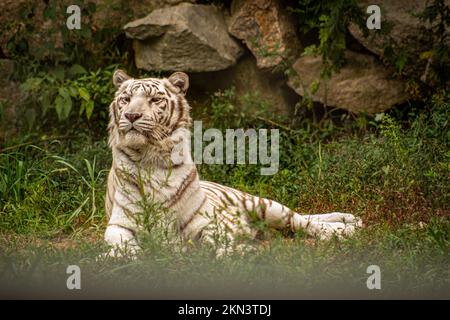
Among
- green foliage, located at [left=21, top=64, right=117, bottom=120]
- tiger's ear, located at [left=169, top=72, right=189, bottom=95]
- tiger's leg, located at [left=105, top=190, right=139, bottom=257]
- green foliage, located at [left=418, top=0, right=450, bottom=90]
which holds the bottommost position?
tiger's leg, located at [left=105, top=190, right=139, bottom=257]

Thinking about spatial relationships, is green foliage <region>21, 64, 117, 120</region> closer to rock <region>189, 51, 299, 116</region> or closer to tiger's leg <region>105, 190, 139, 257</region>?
rock <region>189, 51, 299, 116</region>

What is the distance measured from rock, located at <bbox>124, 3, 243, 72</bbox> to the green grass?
0.47 m

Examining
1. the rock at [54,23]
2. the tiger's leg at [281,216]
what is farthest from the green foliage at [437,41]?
the rock at [54,23]

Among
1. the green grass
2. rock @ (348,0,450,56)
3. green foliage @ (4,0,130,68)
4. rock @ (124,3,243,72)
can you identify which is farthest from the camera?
green foliage @ (4,0,130,68)

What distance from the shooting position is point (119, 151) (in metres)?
5.64

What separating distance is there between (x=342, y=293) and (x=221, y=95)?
443 cm

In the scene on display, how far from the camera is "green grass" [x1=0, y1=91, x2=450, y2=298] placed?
4.49 m

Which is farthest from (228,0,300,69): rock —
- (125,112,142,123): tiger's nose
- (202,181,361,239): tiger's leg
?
(125,112,142,123): tiger's nose

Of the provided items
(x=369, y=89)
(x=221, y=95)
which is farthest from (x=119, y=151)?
(x=369, y=89)

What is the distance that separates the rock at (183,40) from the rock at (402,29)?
1.46 meters

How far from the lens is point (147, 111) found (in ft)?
18.3

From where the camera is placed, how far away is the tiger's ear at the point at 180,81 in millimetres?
5988

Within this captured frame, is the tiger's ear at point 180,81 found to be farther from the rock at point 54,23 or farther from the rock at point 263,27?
the rock at point 54,23
